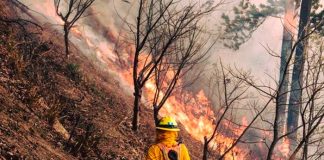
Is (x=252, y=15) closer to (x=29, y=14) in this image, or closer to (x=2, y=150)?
(x=29, y=14)

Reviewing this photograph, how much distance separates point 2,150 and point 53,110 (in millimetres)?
3211

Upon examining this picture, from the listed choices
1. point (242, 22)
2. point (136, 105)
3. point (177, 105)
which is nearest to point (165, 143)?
point (136, 105)

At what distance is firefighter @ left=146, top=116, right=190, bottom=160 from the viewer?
5.05 meters

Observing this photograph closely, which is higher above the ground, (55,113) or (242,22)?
(242,22)

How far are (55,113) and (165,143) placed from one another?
471 cm

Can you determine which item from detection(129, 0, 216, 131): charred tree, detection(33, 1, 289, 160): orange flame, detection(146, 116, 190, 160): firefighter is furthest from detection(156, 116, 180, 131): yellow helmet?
→ detection(33, 1, 289, 160): orange flame

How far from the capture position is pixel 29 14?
22484mm

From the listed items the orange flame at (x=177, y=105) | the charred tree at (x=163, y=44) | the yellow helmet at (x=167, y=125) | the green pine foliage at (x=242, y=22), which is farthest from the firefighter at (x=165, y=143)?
the green pine foliage at (x=242, y=22)

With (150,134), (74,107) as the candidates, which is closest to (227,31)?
(150,134)

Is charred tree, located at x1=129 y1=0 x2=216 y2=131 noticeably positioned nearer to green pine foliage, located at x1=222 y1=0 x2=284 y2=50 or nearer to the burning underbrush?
the burning underbrush

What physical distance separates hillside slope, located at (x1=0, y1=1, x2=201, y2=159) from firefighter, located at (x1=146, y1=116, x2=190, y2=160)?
2509mm

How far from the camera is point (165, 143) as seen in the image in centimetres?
510

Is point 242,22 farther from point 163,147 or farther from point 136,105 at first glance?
point 163,147

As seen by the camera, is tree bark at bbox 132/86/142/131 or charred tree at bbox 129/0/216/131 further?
tree bark at bbox 132/86/142/131
